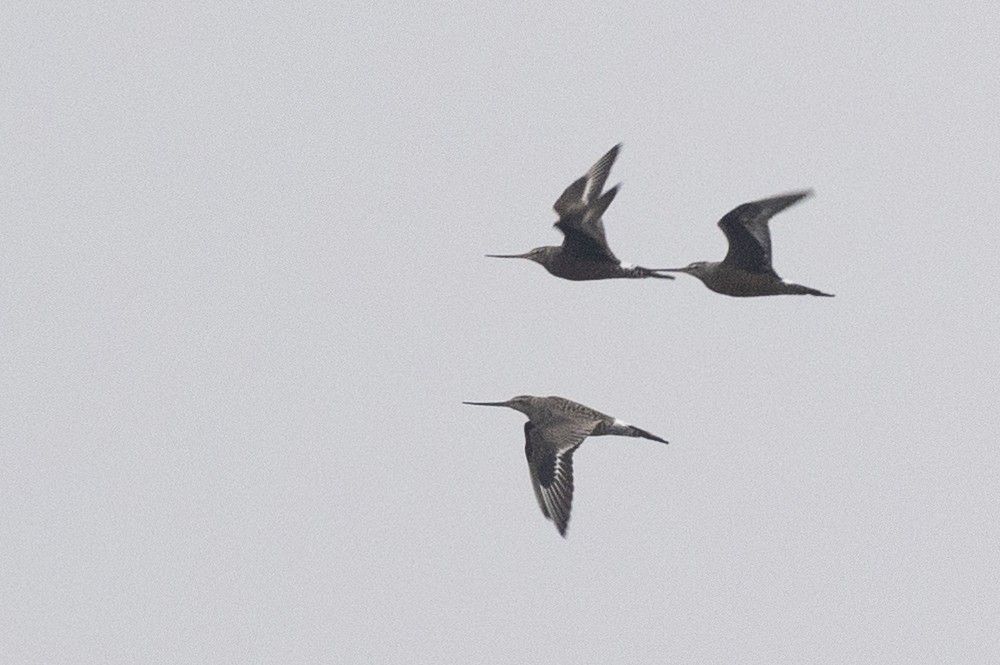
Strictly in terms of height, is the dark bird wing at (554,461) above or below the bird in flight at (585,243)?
below

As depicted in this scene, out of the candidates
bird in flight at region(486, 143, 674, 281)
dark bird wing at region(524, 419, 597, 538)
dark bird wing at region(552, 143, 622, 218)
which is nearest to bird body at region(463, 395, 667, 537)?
dark bird wing at region(524, 419, 597, 538)

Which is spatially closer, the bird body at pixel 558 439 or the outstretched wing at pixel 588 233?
the bird body at pixel 558 439

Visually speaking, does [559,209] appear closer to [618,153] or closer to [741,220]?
[618,153]

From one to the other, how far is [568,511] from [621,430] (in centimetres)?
148

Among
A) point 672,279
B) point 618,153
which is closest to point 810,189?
point 672,279

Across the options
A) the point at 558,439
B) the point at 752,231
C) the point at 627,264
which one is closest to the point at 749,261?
the point at 752,231

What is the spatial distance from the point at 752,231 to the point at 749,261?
0.63m

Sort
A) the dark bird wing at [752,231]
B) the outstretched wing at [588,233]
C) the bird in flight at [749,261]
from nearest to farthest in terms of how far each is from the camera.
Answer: the dark bird wing at [752,231]
the bird in flight at [749,261]
the outstretched wing at [588,233]

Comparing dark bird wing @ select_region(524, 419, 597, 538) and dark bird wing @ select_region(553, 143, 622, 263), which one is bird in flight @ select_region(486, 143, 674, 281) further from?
dark bird wing @ select_region(524, 419, 597, 538)

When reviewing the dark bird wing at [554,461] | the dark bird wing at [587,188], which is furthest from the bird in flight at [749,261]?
the dark bird wing at [554,461]

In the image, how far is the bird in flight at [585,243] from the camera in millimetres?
30984

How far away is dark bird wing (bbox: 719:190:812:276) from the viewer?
28281 millimetres

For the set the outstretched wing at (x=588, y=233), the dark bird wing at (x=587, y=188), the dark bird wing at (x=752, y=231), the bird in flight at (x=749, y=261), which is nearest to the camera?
the dark bird wing at (x=752, y=231)

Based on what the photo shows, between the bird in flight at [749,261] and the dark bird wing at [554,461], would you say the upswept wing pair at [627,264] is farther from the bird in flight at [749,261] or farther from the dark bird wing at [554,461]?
the dark bird wing at [554,461]
